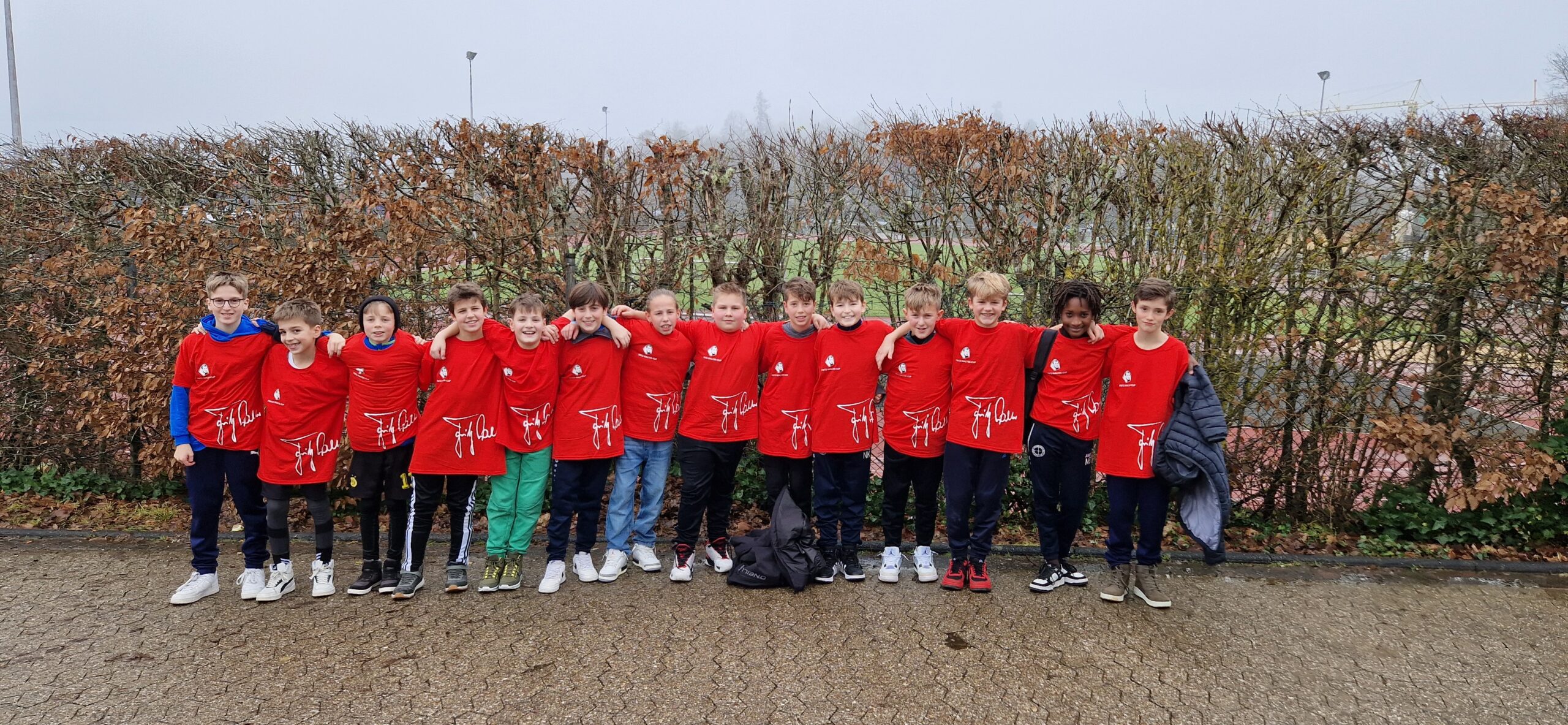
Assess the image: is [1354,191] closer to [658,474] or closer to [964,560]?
[964,560]

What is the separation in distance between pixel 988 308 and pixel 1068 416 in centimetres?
67

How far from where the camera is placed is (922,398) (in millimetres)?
4715

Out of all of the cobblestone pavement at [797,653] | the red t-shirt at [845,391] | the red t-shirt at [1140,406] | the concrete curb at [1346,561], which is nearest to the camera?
the cobblestone pavement at [797,653]

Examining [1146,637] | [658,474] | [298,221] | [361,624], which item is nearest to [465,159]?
[298,221]

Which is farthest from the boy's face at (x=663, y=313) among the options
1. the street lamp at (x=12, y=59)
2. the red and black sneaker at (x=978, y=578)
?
the street lamp at (x=12, y=59)

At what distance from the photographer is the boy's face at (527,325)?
4621mm

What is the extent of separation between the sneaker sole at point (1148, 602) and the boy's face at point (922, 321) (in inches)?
65.0

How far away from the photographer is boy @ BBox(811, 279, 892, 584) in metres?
4.76

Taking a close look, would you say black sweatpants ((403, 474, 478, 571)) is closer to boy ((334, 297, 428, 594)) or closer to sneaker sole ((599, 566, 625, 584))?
boy ((334, 297, 428, 594))

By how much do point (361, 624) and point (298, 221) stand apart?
319 cm

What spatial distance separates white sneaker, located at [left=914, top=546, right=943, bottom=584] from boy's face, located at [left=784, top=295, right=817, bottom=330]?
53.2 inches

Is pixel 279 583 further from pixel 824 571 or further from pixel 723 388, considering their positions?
pixel 824 571

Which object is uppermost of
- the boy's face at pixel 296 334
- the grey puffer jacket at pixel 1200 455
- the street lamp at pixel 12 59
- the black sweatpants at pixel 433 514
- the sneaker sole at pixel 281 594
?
the street lamp at pixel 12 59

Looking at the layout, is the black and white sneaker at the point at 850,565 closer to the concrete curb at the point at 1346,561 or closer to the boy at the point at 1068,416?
the concrete curb at the point at 1346,561
